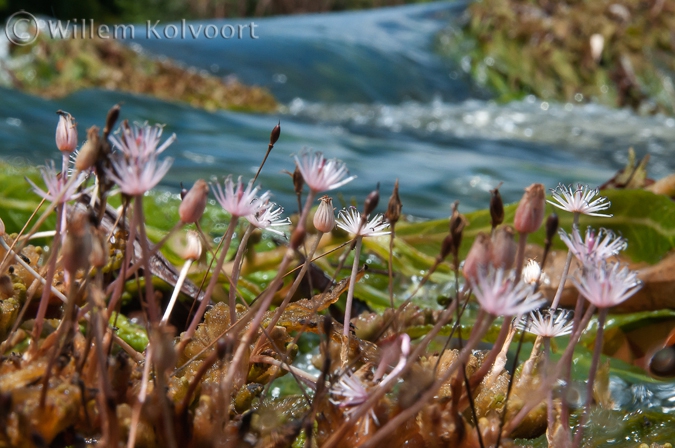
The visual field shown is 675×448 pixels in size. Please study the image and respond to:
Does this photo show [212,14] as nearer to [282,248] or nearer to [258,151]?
[258,151]

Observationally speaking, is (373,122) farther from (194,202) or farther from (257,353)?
(194,202)

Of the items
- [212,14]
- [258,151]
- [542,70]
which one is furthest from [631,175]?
[212,14]

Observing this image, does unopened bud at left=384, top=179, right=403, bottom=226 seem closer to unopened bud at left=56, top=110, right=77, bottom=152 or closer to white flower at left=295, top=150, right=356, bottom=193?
white flower at left=295, top=150, right=356, bottom=193

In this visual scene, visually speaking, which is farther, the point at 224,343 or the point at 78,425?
the point at 78,425

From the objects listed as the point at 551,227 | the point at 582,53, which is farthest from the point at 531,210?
the point at 582,53

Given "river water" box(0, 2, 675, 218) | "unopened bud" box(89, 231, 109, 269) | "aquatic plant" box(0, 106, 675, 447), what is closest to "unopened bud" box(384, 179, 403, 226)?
"aquatic plant" box(0, 106, 675, 447)
